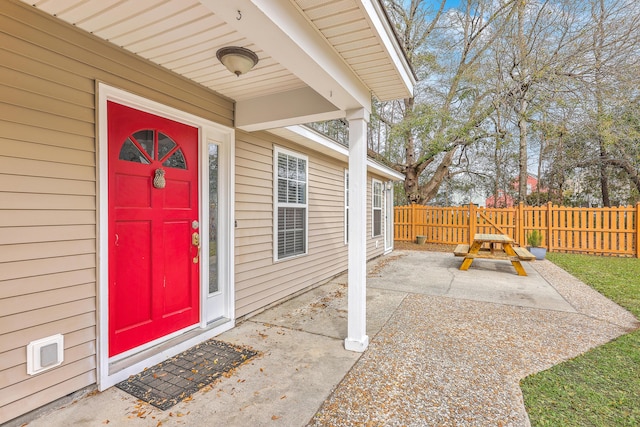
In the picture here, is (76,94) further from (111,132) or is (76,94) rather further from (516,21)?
(516,21)

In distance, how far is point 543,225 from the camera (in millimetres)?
9219

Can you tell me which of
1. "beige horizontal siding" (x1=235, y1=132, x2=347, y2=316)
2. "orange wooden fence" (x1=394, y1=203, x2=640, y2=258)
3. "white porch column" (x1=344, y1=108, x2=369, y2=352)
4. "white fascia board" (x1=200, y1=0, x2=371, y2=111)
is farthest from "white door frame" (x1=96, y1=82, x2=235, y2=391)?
"orange wooden fence" (x1=394, y1=203, x2=640, y2=258)

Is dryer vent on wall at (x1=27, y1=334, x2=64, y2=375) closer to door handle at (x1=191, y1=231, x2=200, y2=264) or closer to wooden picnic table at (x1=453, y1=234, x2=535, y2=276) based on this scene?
door handle at (x1=191, y1=231, x2=200, y2=264)

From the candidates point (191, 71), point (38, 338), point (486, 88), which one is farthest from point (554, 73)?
point (38, 338)

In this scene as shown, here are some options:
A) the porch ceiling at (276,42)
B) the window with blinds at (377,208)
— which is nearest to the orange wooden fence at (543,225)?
the window with blinds at (377,208)

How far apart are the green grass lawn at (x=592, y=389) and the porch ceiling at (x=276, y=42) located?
8.70 feet

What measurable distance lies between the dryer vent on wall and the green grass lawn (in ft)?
9.70

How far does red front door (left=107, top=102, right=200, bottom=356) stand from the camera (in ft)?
7.64

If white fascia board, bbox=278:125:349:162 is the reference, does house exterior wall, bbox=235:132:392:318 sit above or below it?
below

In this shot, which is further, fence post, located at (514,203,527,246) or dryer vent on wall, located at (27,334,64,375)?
fence post, located at (514,203,527,246)

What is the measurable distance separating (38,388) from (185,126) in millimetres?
2187

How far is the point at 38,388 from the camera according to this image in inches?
72.7

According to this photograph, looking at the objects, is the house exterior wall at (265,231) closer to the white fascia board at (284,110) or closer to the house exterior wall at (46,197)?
the white fascia board at (284,110)

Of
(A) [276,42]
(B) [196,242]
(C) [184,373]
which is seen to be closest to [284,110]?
(A) [276,42]
